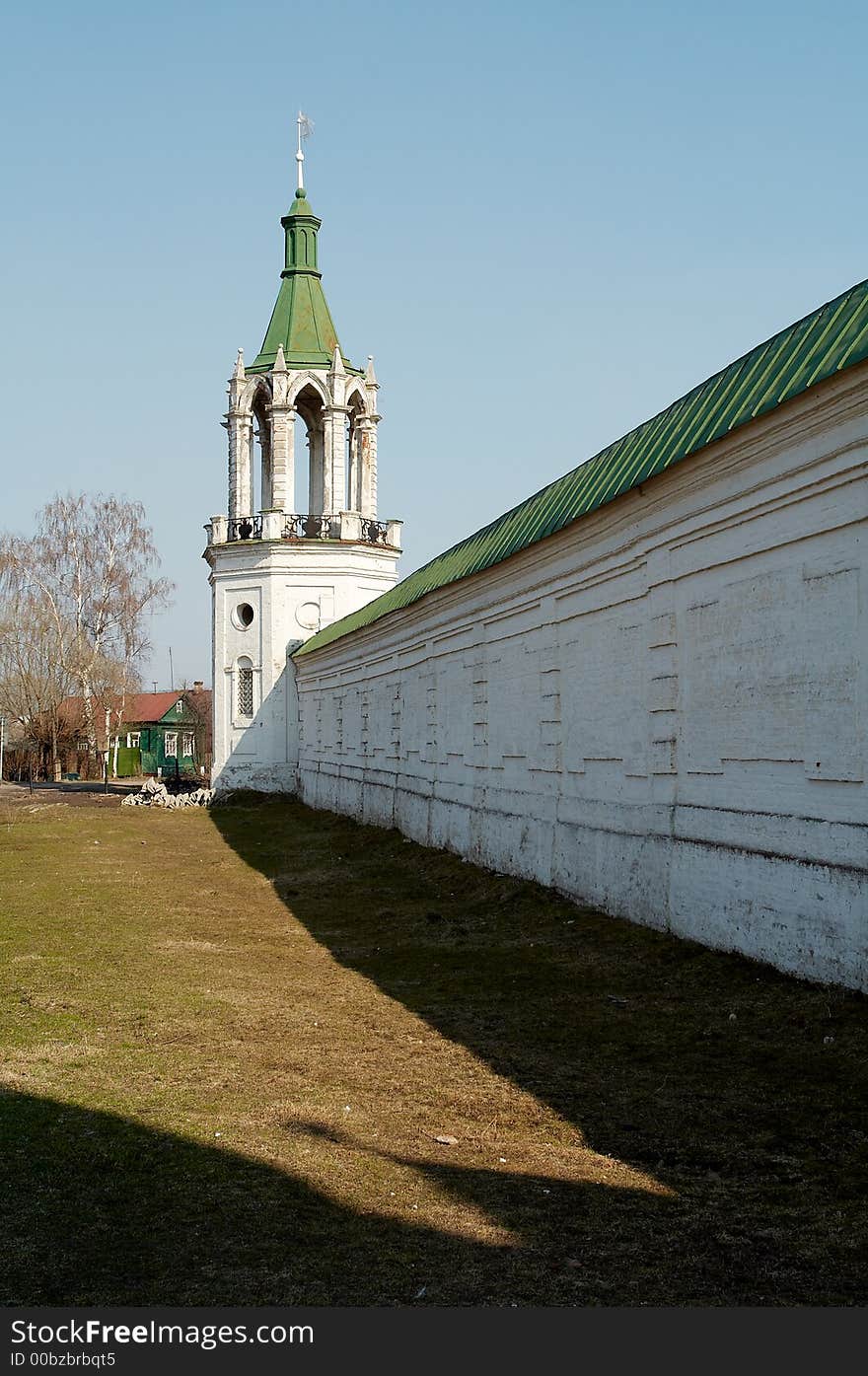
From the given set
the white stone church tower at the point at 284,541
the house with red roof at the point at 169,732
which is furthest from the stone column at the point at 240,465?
the house with red roof at the point at 169,732

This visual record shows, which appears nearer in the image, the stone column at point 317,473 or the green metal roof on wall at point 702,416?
the green metal roof on wall at point 702,416

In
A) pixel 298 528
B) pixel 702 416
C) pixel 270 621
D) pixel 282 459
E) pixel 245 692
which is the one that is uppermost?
pixel 282 459

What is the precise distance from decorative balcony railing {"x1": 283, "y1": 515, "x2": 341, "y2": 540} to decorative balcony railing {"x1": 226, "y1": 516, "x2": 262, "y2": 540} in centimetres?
87

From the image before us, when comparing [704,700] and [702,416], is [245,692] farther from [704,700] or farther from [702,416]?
[702,416]

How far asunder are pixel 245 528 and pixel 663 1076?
3222 centimetres

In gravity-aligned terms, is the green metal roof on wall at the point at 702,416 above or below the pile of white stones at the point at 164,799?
above

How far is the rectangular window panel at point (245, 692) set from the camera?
123 feet

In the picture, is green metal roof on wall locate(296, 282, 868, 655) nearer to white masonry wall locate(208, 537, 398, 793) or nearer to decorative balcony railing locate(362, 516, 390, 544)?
white masonry wall locate(208, 537, 398, 793)

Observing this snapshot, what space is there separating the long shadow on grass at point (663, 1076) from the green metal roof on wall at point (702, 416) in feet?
11.7

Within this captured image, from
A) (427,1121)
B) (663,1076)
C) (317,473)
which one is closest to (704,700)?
(663,1076)

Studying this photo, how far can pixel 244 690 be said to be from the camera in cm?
3772

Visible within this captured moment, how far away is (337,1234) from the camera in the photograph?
4422 millimetres

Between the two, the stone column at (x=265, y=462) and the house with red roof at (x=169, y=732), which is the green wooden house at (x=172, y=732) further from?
the stone column at (x=265, y=462)

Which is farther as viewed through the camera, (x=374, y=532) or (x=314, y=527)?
(x=374, y=532)
